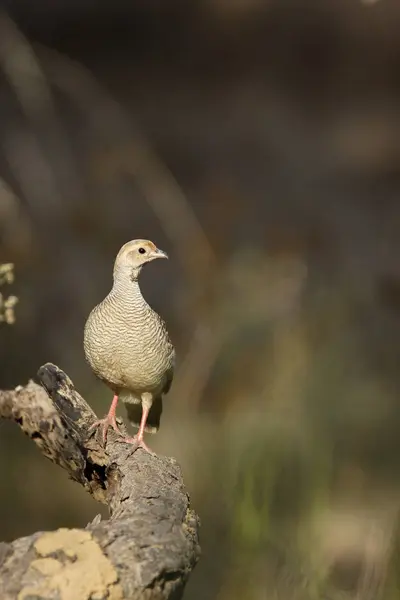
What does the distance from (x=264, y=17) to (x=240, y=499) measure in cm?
329

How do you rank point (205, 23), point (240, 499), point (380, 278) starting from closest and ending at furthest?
point (240, 499) → point (205, 23) → point (380, 278)

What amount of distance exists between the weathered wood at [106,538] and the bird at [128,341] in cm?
29

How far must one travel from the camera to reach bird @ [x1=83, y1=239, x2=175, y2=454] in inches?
97.7

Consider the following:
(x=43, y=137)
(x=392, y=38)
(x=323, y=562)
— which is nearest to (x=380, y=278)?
(x=392, y=38)

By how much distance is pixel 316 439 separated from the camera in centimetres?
427

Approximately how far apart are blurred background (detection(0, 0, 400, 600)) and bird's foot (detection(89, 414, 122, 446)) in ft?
5.63

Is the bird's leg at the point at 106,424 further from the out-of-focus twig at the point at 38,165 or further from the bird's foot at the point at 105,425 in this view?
the out-of-focus twig at the point at 38,165

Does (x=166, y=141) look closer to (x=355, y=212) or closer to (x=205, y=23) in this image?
(x=205, y=23)

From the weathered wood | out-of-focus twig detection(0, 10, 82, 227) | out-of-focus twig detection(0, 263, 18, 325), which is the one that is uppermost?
out-of-focus twig detection(0, 10, 82, 227)

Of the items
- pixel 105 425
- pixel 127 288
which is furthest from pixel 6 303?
pixel 127 288

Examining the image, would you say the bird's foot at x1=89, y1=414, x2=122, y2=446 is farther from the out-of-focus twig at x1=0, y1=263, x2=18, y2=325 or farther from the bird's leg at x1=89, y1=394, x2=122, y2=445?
the out-of-focus twig at x1=0, y1=263, x2=18, y2=325

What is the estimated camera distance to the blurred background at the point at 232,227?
464 centimetres

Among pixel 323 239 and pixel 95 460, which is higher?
pixel 323 239

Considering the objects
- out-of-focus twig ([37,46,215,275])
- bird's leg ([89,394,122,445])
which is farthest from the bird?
out-of-focus twig ([37,46,215,275])
